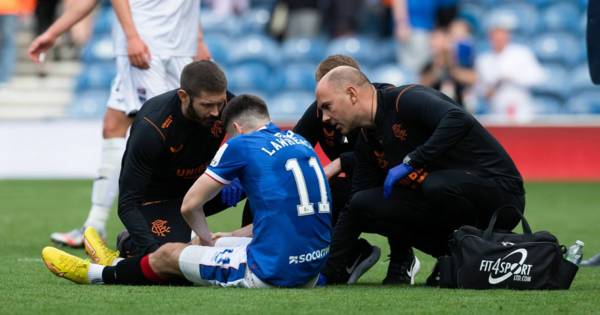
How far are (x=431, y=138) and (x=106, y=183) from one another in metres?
3.28

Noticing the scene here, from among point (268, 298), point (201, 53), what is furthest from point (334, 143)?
point (201, 53)

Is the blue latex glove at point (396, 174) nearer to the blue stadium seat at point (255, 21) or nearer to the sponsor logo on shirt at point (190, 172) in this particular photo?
the sponsor logo on shirt at point (190, 172)

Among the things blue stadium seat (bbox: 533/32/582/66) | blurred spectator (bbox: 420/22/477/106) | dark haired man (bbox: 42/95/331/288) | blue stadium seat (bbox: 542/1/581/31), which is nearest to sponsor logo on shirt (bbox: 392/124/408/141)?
dark haired man (bbox: 42/95/331/288)

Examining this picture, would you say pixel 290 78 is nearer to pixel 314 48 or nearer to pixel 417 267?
pixel 314 48

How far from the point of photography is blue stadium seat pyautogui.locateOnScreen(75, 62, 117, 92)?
1847 cm

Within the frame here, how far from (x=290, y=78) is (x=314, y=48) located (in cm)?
60

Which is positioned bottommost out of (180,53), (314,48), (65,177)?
(65,177)

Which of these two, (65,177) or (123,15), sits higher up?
(123,15)

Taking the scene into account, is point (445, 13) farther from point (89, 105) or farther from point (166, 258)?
point (166, 258)

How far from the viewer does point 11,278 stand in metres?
6.81

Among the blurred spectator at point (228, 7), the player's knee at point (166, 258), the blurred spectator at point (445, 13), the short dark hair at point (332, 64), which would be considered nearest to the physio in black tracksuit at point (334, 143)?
the short dark hair at point (332, 64)

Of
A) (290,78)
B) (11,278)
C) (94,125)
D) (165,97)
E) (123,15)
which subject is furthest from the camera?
(290,78)

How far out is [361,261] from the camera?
23.2ft

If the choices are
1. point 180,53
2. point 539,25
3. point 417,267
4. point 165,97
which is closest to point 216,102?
point 165,97
